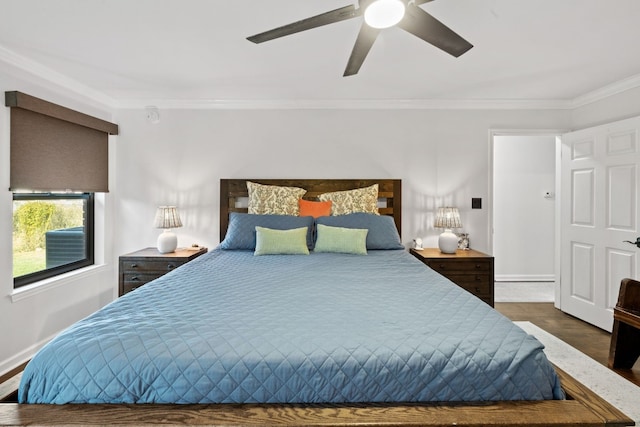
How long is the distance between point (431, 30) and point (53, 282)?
3504 mm

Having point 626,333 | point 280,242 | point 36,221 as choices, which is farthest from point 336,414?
point 36,221

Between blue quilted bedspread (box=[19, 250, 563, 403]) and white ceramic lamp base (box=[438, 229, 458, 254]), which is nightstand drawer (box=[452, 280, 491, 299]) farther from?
blue quilted bedspread (box=[19, 250, 563, 403])

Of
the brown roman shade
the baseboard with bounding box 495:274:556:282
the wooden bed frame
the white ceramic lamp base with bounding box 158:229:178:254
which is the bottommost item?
the baseboard with bounding box 495:274:556:282

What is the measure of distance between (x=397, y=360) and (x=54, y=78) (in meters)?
3.56

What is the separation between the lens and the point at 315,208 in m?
3.47

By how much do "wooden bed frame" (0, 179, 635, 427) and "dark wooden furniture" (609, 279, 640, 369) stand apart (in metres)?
1.77

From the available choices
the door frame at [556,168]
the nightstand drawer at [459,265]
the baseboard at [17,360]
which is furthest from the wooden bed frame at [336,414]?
the door frame at [556,168]

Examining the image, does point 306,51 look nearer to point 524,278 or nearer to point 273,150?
point 273,150

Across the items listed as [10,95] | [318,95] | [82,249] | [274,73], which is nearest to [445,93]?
[318,95]

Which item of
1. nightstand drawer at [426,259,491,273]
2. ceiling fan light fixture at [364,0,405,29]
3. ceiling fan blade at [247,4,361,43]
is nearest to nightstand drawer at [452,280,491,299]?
nightstand drawer at [426,259,491,273]

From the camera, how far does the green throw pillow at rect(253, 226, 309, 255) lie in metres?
2.88

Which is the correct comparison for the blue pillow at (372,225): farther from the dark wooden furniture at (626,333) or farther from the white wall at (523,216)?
the white wall at (523,216)

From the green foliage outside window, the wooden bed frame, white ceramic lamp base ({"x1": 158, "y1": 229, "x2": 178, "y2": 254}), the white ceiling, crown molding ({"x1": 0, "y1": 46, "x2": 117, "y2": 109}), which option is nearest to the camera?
the wooden bed frame

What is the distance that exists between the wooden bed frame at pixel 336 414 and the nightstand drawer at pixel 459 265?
2.10 meters
